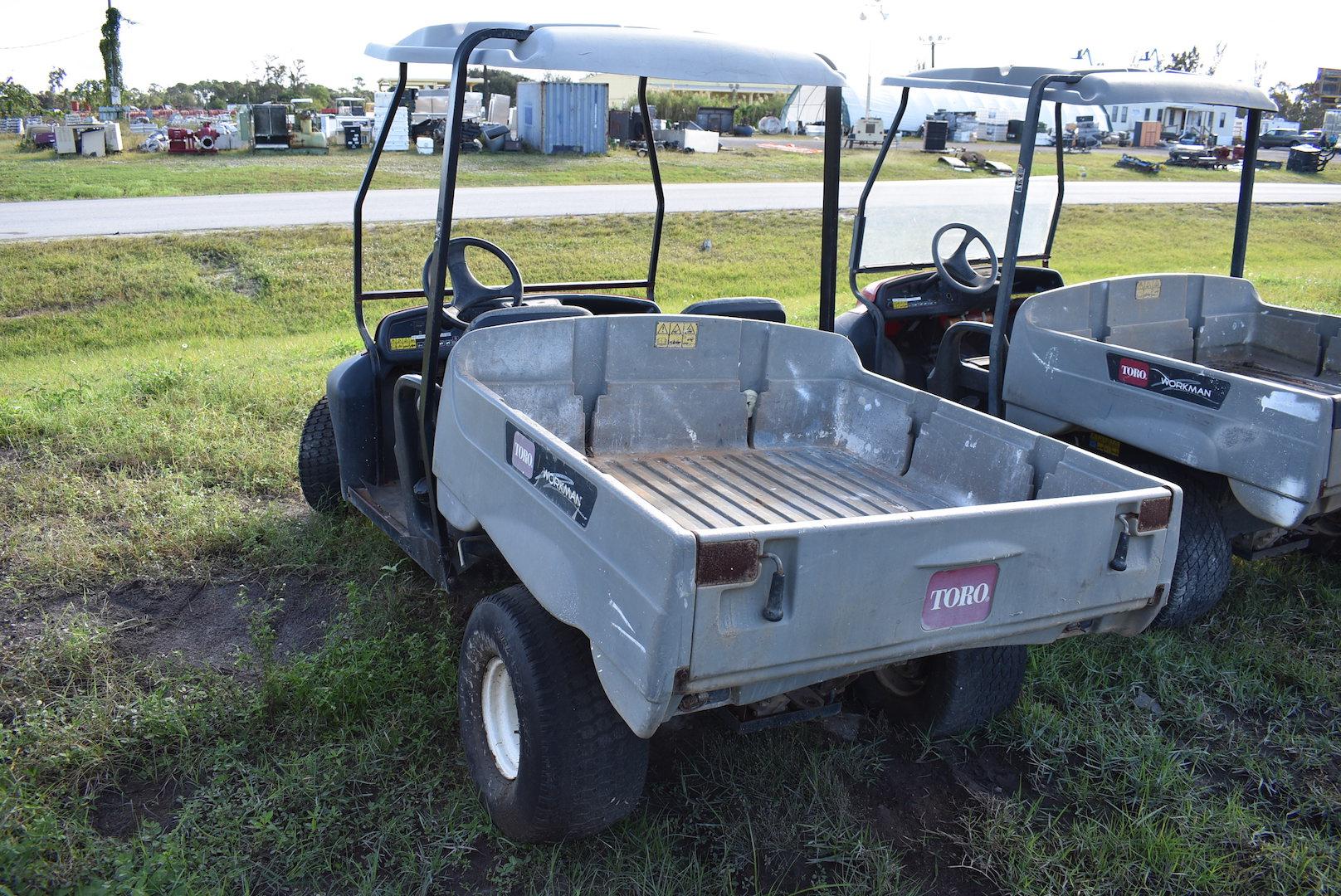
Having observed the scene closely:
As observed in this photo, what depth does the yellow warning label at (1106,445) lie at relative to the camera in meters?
4.55

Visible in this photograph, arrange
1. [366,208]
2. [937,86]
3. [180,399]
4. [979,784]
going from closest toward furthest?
[979,784] < [937,86] < [180,399] < [366,208]

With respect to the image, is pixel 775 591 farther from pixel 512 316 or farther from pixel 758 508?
pixel 512 316

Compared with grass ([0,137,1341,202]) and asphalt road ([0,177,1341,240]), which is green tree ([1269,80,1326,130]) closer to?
grass ([0,137,1341,202])

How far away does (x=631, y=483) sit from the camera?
3598mm

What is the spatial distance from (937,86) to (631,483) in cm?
316

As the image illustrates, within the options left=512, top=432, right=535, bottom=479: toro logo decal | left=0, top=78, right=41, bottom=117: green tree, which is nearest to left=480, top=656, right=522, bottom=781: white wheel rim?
left=512, top=432, right=535, bottom=479: toro logo decal

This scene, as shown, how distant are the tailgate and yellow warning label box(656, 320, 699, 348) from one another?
1.71 metres

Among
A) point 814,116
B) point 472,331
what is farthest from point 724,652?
point 814,116

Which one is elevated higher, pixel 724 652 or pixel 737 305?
pixel 737 305

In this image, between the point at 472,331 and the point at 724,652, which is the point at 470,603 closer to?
the point at 472,331

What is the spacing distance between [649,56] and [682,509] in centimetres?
134

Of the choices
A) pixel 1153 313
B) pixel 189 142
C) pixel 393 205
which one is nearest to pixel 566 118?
pixel 189 142

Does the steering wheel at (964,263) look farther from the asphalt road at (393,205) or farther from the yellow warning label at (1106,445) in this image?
the asphalt road at (393,205)

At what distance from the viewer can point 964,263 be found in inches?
245
